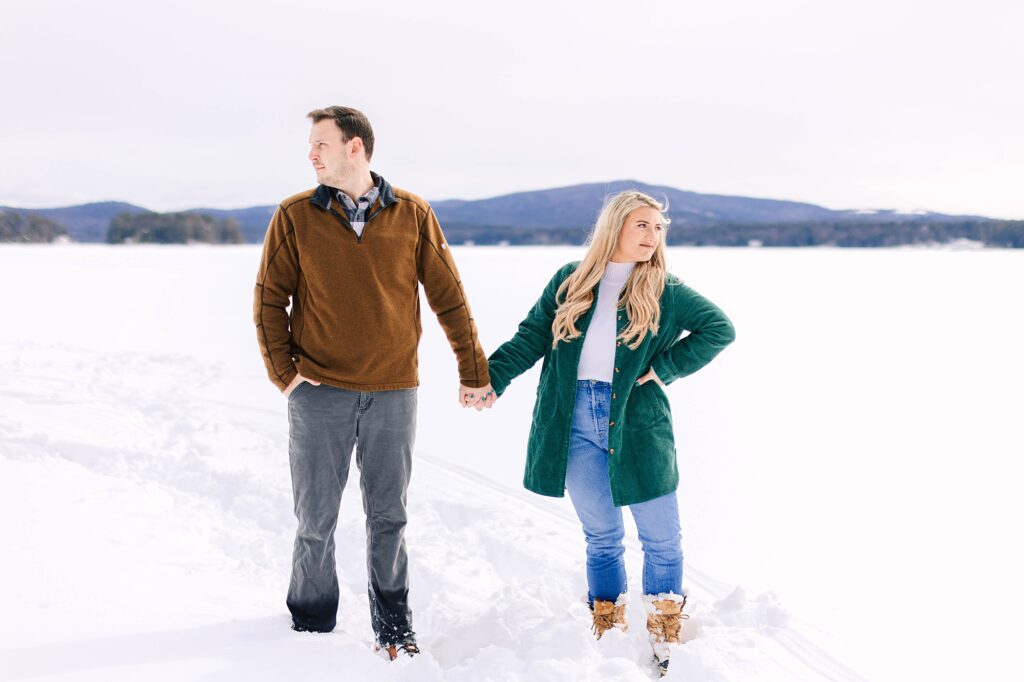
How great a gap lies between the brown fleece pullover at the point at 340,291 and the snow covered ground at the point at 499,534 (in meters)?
1.06

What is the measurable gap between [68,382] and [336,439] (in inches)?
245

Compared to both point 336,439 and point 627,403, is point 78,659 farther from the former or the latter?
point 627,403

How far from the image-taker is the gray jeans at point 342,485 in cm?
285

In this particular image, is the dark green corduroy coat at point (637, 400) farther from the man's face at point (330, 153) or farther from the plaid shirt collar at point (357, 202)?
the man's face at point (330, 153)

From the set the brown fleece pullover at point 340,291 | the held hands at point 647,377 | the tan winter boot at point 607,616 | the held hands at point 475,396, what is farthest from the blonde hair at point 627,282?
the tan winter boot at point 607,616

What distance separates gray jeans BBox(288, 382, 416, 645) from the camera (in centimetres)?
285

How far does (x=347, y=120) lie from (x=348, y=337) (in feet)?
2.56

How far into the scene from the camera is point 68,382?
7.75 metres

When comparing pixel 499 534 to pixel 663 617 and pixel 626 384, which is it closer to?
pixel 663 617

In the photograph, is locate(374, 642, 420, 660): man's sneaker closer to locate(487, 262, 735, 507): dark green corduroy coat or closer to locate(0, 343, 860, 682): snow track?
locate(0, 343, 860, 682): snow track

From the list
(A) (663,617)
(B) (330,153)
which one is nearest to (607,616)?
(A) (663,617)

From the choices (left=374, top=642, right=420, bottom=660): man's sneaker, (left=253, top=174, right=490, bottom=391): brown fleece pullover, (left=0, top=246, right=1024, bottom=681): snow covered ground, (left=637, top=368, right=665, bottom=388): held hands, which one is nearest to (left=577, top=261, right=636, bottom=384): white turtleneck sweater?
(left=637, top=368, right=665, bottom=388): held hands

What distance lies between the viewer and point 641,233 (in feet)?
9.41

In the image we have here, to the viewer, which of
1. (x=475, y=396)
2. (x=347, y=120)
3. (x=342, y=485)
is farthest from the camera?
(x=475, y=396)
